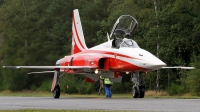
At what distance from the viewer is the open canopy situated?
30.8 m

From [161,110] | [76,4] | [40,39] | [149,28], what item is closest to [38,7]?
[76,4]

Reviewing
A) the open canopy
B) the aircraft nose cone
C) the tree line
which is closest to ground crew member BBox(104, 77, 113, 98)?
the open canopy

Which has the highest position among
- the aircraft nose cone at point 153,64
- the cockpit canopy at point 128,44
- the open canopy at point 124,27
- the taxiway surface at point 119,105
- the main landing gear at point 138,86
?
the open canopy at point 124,27

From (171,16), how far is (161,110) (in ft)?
87.5

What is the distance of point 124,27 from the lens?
31219 mm

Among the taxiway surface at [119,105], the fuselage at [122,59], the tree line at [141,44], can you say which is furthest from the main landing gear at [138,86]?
the tree line at [141,44]

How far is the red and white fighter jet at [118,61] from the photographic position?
92.2 feet

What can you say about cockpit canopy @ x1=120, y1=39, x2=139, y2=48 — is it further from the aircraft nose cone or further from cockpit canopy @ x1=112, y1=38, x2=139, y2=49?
the aircraft nose cone

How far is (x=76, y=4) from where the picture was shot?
62250 millimetres

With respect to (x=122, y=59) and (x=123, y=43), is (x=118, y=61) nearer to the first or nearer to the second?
(x=122, y=59)

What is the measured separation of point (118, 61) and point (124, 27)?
252 cm

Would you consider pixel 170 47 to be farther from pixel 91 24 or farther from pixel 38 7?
pixel 38 7

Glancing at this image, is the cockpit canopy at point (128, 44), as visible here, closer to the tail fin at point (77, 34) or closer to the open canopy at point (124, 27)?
the open canopy at point (124, 27)

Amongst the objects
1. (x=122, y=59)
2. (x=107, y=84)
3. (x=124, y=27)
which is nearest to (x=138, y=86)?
(x=122, y=59)
